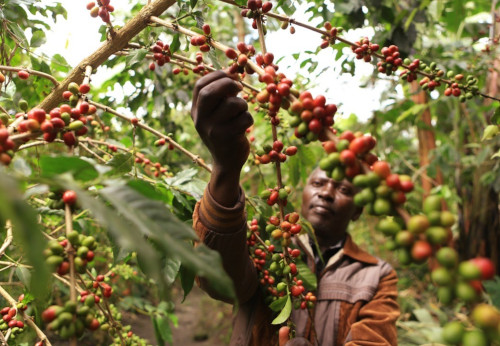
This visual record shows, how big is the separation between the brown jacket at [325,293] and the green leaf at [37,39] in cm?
97

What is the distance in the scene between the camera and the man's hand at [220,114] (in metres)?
0.93

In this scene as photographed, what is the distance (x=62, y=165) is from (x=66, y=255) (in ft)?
0.50

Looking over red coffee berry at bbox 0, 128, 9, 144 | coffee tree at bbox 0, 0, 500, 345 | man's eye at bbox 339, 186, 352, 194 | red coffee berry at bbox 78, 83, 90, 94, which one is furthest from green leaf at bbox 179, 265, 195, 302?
man's eye at bbox 339, 186, 352, 194

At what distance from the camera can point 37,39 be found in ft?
4.97

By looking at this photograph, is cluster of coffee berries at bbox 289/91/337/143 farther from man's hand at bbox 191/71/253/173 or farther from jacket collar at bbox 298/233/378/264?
jacket collar at bbox 298/233/378/264

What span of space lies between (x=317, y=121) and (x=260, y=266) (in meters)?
0.87

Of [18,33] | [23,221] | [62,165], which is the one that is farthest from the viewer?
[18,33]

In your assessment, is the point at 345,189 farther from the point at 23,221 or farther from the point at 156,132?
the point at 23,221

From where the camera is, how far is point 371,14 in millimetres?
2076

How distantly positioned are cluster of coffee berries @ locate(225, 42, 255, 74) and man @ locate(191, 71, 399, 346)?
0.18 feet

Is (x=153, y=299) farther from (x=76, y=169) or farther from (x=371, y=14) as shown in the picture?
(x=76, y=169)

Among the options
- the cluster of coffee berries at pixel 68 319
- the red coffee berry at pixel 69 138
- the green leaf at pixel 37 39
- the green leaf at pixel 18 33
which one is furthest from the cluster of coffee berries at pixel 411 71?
the green leaf at pixel 37 39

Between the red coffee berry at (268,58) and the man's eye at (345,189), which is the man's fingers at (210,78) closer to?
the red coffee berry at (268,58)

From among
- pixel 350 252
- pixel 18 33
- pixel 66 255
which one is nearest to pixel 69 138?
pixel 66 255
